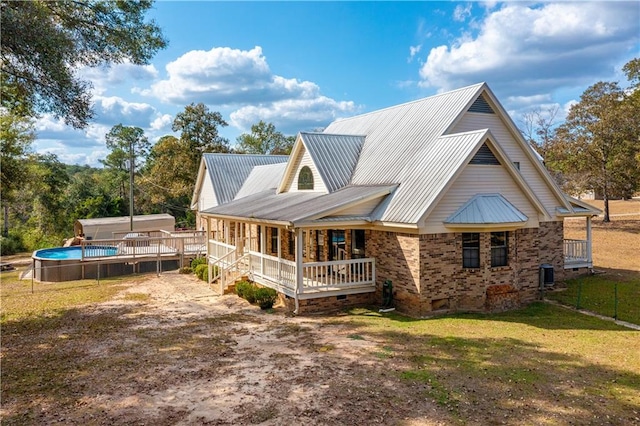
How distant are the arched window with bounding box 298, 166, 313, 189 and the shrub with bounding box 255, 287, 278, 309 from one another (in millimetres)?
5947

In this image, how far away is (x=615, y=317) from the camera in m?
13.8

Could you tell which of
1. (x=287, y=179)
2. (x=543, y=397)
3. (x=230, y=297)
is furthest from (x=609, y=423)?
(x=287, y=179)

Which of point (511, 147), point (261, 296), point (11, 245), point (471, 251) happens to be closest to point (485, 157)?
point (471, 251)

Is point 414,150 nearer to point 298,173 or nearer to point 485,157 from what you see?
point 485,157

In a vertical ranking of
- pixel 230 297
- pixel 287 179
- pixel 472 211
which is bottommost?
pixel 230 297

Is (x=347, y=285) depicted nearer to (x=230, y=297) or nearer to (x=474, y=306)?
(x=474, y=306)

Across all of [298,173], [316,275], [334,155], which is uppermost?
[334,155]

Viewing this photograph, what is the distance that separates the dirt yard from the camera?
7559 mm

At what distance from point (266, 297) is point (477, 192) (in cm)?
834

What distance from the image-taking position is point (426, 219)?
539 inches

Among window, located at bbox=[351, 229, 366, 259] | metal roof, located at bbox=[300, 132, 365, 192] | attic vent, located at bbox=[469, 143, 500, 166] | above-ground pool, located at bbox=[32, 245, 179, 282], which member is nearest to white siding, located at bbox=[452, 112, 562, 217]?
attic vent, located at bbox=[469, 143, 500, 166]

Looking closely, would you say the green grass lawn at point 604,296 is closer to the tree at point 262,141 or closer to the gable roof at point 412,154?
the gable roof at point 412,154

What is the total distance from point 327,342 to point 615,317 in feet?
31.1

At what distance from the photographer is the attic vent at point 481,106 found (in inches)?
688
